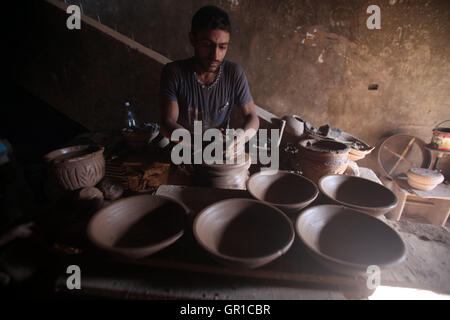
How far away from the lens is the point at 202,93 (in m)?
2.88

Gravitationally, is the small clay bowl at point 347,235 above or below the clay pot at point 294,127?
below

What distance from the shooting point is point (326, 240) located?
4.49 ft

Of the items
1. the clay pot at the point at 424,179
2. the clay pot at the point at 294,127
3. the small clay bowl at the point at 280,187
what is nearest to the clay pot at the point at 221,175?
the small clay bowl at the point at 280,187

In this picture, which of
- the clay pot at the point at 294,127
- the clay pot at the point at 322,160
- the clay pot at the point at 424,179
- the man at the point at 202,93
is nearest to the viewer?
the clay pot at the point at 322,160

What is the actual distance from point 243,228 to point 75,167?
5.66ft

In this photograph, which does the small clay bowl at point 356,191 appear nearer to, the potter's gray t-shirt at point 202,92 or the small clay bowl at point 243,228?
the small clay bowl at point 243,228

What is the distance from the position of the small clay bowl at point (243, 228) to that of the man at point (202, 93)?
1.28 meters

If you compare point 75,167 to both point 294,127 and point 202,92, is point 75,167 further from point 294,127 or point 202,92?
point 294,127

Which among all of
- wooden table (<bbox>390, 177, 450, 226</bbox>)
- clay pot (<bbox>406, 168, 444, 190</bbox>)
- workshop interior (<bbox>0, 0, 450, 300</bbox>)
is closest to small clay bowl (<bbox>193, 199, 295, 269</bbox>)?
workshop interior (<bbox>0, 0, 450, 300</bbox>)

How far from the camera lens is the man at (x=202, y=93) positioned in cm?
272

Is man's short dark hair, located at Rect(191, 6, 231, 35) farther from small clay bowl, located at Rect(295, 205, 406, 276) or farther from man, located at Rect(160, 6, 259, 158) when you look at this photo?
small clay bowl, located at Rect(295, 205, 406, 276)

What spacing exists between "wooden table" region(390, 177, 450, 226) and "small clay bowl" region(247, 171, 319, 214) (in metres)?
3.46
